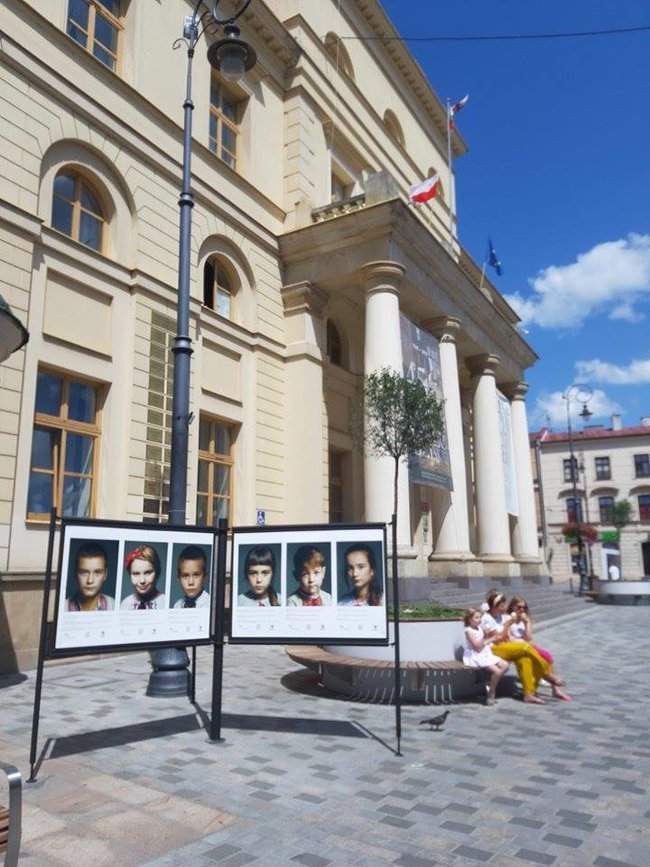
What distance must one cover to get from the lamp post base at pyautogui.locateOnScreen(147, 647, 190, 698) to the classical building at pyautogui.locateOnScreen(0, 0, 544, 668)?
11.4 feet

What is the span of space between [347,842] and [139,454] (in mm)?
10591

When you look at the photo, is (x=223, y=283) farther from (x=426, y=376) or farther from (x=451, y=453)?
(x=451, y=453)

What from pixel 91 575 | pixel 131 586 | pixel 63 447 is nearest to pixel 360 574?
pixel 131 586

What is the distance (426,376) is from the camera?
2012cm

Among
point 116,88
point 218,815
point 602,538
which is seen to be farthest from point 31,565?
point 602,538

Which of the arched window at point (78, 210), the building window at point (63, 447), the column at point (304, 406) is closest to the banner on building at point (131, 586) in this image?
the building window at point (63, 447)

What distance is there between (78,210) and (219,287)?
15.5 feet

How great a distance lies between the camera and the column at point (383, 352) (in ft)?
56.6

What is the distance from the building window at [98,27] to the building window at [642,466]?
6272cm

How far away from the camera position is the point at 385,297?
1827cm

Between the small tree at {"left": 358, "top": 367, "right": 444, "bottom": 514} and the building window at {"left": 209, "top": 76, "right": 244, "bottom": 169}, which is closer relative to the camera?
the small tree at {"left": 358, "top": 367, "right": 444, "bottom": 514}

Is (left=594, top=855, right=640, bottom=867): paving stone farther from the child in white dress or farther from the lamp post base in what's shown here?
the lamp post base

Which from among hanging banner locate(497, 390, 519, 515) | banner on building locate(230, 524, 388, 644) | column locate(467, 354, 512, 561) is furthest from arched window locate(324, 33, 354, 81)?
banner on building locate(230, 524, 388, 644)

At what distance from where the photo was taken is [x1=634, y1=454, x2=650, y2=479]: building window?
216 ft
